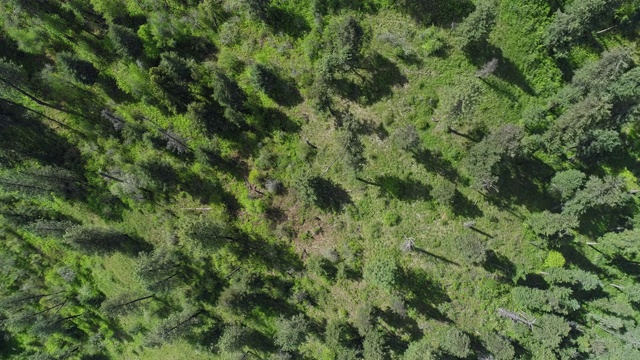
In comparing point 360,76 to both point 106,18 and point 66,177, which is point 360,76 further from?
point 66,177

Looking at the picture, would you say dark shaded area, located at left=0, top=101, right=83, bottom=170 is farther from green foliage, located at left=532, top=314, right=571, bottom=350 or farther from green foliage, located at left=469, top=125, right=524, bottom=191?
green foliage, located at left=532, top=314, right=571, bottom=350

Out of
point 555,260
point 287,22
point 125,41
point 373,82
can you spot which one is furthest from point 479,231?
point 125,41

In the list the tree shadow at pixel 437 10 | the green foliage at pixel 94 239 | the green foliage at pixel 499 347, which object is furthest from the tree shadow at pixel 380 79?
the green foliage at pixel 94 239

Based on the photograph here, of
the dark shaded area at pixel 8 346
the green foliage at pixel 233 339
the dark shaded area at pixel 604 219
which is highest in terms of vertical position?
the dark shaded area at pixel 604 219

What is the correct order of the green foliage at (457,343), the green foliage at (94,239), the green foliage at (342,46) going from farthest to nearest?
the green foliage at (94,239), the green foliage at (457,343), the green foliage at (342,46)

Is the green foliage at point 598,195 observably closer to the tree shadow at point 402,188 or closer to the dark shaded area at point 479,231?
the dark shaded area at point 479,231

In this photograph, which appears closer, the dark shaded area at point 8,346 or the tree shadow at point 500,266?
the tree shadow at point 500,266

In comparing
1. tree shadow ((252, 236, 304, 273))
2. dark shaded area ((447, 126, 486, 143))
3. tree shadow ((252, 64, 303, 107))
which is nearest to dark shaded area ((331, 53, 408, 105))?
tree shadow ((252, 64, 303, 107))

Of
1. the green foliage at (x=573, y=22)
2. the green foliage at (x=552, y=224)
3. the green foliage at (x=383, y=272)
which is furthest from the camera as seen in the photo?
the green foliage at (x=383, y=272)
